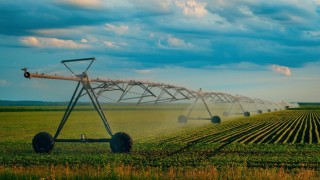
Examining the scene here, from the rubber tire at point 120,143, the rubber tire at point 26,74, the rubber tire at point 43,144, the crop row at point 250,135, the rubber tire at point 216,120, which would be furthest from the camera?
the rubber tire at point 216,120

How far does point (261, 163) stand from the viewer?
18.9 m

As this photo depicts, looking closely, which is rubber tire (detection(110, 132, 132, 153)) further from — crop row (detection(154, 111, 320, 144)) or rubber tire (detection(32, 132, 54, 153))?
crop row (detection(154, 111, 320, 144))

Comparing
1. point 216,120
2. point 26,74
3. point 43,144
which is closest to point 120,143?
point 43,144

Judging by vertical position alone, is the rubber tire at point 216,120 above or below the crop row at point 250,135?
above

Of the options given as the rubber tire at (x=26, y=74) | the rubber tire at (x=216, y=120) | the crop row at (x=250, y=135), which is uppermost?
the rubber tire at (x=26, y=74)

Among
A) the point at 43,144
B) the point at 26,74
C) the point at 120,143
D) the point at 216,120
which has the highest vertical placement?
the point at 26,74

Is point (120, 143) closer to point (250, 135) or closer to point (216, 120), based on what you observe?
point (250, 135)

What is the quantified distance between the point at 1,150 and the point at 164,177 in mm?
14352

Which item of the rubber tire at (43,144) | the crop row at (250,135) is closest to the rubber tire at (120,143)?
the rubber tire at (43,144)

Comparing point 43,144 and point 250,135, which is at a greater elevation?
point 43,144

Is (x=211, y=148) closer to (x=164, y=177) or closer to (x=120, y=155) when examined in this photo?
(x=120, y=155)

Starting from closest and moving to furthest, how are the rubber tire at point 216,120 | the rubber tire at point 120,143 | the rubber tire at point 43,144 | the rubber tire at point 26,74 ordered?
the rubber tire at point 26,74, the rubber tire at point 120,143, the rubber tire at point 43,144, the rubber tire at point 216,120

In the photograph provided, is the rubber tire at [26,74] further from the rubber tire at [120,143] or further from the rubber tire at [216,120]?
the rubber tire at [216,120]

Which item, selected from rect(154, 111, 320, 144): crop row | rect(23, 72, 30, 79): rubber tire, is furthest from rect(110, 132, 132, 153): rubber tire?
rect(154, 111, 320, 144): crop row
